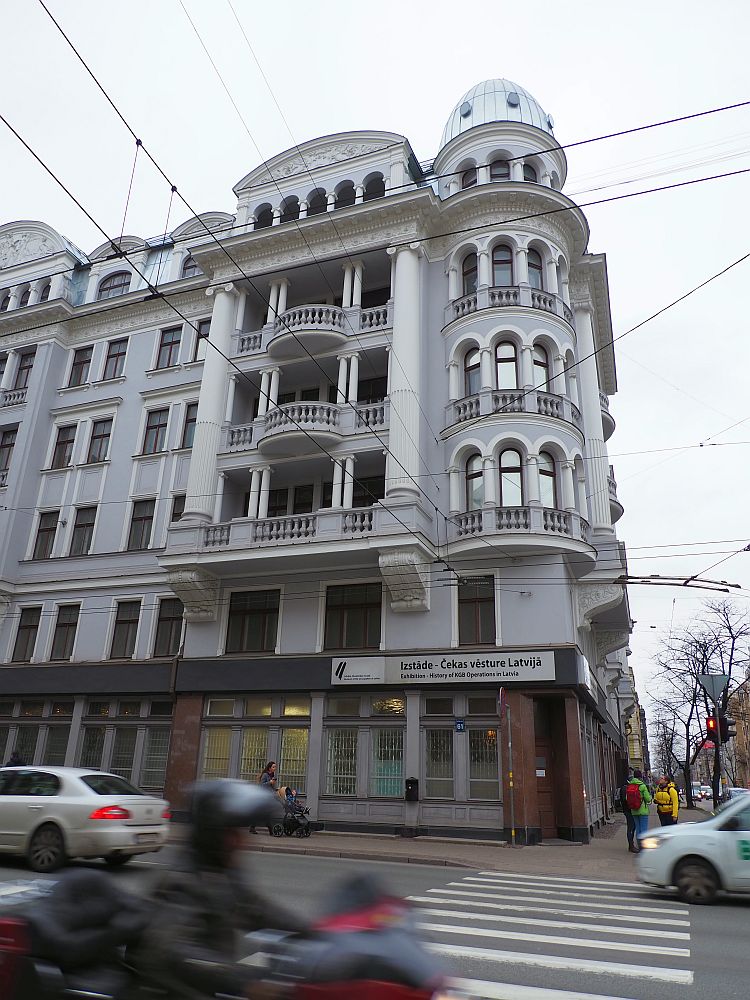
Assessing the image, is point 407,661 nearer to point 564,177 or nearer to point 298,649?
point 298,649

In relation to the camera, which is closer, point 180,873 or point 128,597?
point 180,873

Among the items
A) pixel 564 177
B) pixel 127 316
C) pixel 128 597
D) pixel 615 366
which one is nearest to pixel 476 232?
pixel 564 177

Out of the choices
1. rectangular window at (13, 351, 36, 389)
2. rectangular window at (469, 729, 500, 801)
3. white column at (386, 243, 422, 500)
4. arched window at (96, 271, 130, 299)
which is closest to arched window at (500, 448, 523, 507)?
white column at (386, 243, 422, 500)

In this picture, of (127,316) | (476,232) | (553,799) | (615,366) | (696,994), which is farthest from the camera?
(615,366)

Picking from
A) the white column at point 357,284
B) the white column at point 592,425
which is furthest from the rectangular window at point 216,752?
the white column at point 357,284

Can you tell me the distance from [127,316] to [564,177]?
1892 centimetres

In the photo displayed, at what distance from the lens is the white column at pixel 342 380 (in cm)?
2469

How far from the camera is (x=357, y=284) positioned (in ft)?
86.0

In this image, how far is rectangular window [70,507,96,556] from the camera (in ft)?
94.0

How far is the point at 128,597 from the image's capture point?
26.8 meters

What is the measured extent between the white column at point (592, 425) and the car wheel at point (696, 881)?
14.7 metres

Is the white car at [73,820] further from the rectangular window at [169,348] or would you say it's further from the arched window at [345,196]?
the arched window at [345,196]

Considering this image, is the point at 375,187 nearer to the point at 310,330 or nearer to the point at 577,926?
the point at 310,330

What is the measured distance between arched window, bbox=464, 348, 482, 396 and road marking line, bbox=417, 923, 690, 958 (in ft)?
59.1
